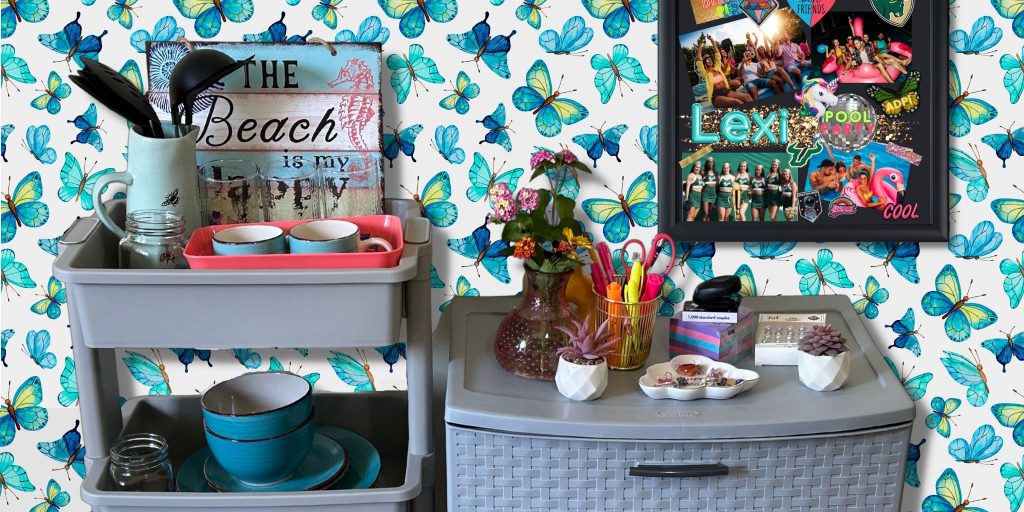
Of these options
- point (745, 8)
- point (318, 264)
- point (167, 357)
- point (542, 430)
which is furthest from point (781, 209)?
point (167, 357)

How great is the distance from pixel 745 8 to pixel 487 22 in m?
0.42

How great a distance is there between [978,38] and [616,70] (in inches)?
23.5

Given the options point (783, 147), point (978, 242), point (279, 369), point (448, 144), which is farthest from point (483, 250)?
point (978, 242)

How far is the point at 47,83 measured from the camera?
177 centimetres

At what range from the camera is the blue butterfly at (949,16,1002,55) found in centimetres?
179

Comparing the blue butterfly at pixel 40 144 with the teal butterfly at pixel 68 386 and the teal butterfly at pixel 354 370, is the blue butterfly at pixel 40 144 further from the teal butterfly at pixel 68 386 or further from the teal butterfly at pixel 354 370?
the teal butterfly at pixel 354 370

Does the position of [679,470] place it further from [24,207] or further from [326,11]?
[24,207]

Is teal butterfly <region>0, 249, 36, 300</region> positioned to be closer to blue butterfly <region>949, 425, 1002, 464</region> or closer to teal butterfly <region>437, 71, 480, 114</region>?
teal butterfly <region>437, 71, 480, 114</region>

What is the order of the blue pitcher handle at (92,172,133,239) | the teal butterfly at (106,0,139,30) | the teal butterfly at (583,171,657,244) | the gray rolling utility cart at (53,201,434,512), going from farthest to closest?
the teal butterfly at (583,171,657,244) → the teal butterfly at (106,0,139,30) → the blue pitcher handle at (92,172,133,239) → the gray rolling utility cart at (53,201,434,512)

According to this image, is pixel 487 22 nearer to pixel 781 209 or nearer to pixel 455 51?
pixel 455 51

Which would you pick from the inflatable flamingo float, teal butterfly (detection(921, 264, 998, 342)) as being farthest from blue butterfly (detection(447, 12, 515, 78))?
teal butterfly (detection(921, 264, 998, 342))

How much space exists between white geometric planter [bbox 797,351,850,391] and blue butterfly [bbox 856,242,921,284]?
343mm

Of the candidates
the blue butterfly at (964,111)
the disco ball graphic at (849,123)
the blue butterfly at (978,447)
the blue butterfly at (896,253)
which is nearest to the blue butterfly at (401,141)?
the disco ball graphic at (849,123)

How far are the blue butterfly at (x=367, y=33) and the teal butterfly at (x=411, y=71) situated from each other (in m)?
0.04
